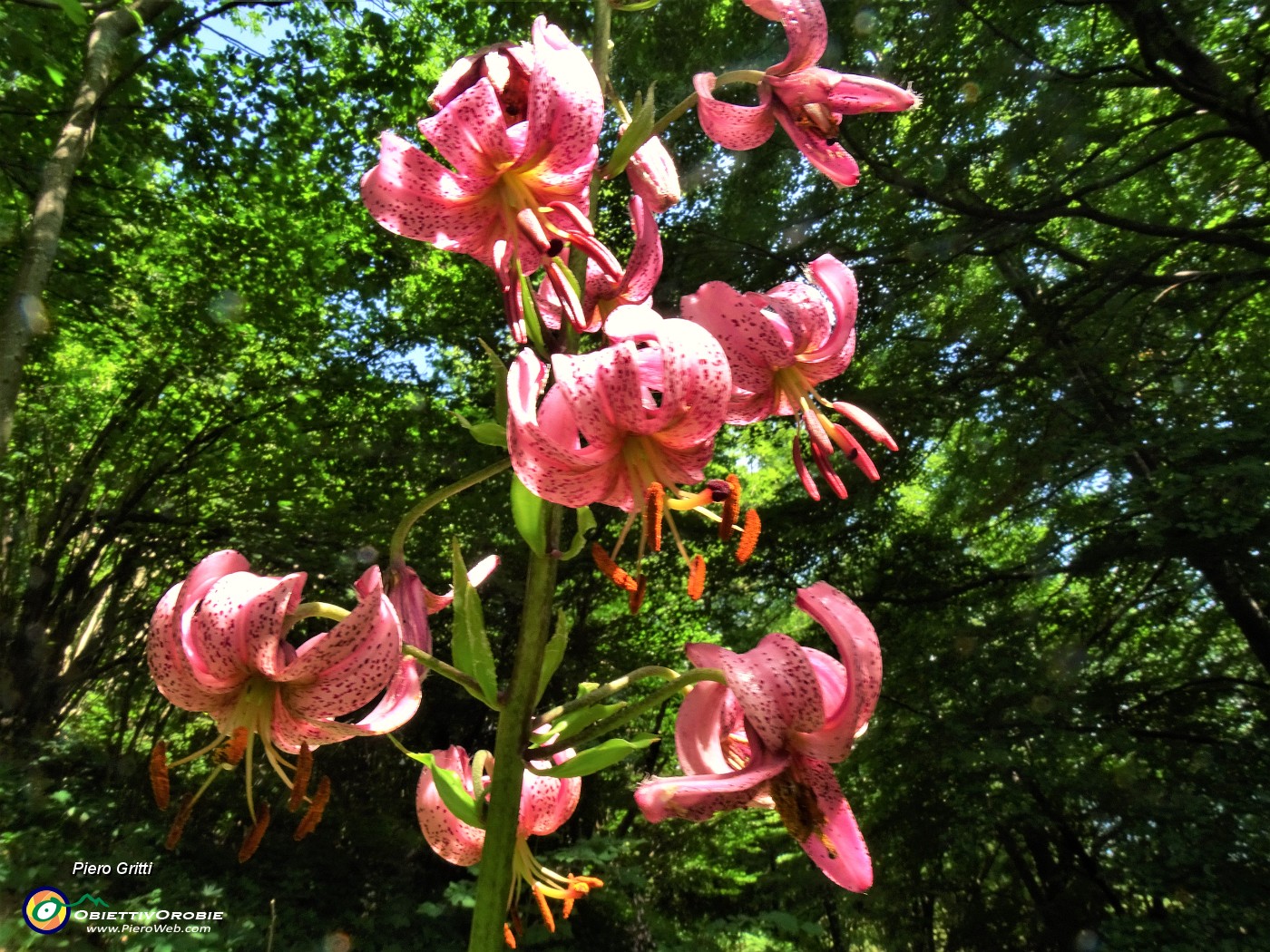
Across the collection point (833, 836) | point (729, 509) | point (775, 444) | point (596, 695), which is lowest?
point (833, 836)

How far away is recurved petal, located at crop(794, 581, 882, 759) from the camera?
0.52m

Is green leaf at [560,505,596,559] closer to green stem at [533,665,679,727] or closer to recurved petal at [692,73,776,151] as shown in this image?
green stem at [533,665,679,727]

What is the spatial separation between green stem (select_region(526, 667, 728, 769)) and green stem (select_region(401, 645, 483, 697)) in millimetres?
66

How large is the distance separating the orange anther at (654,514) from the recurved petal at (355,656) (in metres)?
0.18

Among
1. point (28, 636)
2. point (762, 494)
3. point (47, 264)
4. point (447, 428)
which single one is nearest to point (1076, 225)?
point (762, 494)

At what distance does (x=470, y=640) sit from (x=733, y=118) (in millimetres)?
513

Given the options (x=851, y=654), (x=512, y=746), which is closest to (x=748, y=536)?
(x=851, y=654)

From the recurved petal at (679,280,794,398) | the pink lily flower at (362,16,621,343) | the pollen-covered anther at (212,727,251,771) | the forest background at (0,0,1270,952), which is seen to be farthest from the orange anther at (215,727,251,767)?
the forest background at (0,0,1270,952)

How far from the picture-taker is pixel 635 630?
18.9 feet

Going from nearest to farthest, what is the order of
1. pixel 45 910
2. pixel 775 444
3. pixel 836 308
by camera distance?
pixel 836 308
pixel 45 910
pixel 775 444

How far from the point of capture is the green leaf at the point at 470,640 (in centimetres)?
59

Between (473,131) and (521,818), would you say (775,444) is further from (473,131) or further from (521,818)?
(473,131)

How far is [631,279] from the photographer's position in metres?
0.69

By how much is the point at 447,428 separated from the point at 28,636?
2.83 meters
